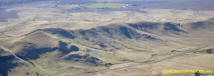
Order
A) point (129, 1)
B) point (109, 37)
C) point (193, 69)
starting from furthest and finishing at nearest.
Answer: point (129, 1), point (109, 37), point (193, 69)

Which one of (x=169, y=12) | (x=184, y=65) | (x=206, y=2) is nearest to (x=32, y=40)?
(x=184, y=65)

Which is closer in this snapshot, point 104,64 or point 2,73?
point 2,73

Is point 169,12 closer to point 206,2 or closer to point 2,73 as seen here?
point 206,2

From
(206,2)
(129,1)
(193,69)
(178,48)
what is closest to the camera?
(193,69)

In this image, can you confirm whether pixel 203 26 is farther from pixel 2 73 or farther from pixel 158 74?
pixel 2 73

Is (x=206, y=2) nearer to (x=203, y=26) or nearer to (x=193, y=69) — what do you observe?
(x=203, y=26)

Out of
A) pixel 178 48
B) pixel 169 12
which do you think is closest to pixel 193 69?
pixel 178 48

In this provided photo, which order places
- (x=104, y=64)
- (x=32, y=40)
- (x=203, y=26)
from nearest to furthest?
(x=104, y=64) < (x=32, y=40) < (x=203, y=26)

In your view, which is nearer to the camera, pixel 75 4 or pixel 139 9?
pixel 139 9

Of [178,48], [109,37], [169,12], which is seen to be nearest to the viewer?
[178,48]
